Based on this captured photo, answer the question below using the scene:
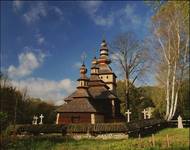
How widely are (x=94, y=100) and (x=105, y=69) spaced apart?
841 cm

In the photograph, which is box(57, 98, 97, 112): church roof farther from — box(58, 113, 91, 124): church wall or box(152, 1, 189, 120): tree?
box(152, 1, 189, 120): tree

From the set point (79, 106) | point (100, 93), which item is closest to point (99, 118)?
point (79, 106)

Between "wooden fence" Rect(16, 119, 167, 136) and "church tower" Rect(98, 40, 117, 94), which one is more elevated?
"church tower" Rect(98, 40, 117, 94)

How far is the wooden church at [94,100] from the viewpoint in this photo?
32.2m

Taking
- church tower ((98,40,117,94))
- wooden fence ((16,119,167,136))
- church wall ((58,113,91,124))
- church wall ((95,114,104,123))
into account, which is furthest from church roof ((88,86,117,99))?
wooden fence ((16,119,167,136))

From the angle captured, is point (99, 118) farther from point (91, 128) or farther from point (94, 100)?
point (91, 128)

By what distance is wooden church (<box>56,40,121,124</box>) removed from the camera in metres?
32.2

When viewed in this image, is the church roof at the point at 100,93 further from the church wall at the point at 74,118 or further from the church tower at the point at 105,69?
the church wall at the point at 74,118

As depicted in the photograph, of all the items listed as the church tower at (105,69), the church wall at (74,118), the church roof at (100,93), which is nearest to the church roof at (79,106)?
the church wall at (74,118)

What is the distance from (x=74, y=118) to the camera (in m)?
32.5

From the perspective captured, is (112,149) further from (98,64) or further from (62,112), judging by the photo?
(98,64)

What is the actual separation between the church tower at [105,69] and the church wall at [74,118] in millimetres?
→ 11420

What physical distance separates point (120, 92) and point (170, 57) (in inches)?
880

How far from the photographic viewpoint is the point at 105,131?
2492 cm
